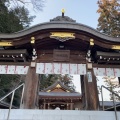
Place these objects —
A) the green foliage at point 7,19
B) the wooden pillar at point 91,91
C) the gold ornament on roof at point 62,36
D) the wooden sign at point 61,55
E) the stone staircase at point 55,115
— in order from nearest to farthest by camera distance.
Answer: the stone staircase at point 55,115 < the wooden pillar at point 91,91 < the gold ornament on roof at point 62,36 < the wooden sign at point 61,55 < the green foliage at point 7,19

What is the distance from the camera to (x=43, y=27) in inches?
241

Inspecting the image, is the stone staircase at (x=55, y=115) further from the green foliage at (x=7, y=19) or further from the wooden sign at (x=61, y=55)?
the green foliage at (x=7, y=19)

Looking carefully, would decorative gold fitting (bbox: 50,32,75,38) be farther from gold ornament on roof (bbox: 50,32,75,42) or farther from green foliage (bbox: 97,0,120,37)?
green foliage (bbox: 97,0,120,37)

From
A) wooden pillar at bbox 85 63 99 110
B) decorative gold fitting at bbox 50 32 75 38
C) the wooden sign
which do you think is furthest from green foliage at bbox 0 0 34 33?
wooden pillar at bbox 85 63 99 110

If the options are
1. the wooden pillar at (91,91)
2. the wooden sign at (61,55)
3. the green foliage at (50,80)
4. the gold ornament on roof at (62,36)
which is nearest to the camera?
the wooden pillar at (91,91)

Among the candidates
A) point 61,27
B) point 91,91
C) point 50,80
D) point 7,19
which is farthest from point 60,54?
point 50,80

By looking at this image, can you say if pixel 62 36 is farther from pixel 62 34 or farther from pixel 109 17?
pixel 109 17

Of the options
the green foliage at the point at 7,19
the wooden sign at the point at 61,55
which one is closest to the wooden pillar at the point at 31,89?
the wooden sign at the point at 61,55

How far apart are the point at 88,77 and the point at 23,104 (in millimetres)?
2729

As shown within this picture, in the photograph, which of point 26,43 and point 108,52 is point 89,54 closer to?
point 108,52

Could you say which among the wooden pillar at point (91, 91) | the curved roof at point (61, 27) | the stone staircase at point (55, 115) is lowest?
the stone staircase at point (55, 115)

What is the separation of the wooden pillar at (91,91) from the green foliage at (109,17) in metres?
12.6

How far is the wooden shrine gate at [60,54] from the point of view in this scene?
6.06m

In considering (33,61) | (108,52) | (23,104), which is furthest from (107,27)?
(23,104)
